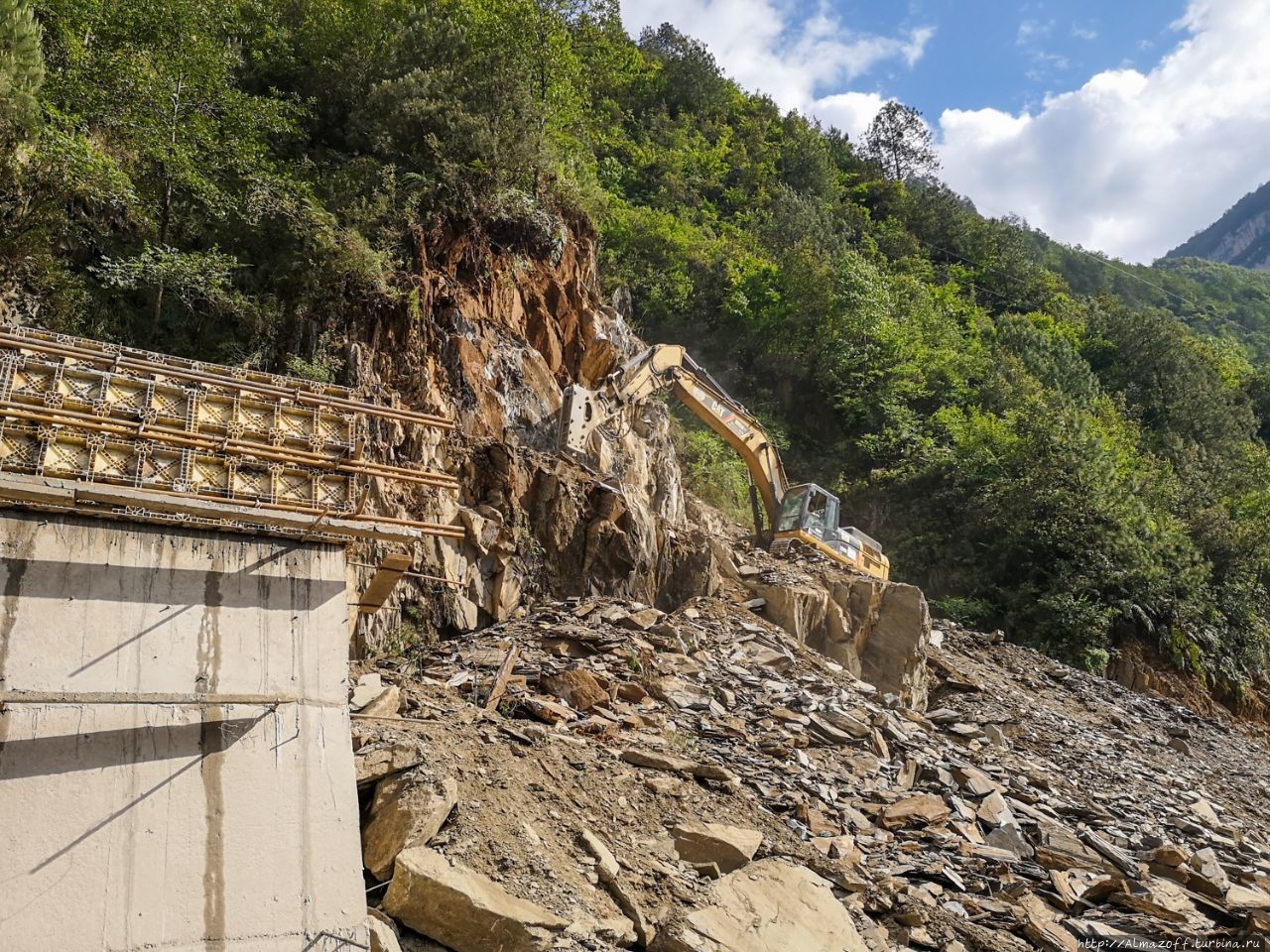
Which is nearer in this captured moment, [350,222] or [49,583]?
[49,583]

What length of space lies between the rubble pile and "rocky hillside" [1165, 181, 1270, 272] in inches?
6728

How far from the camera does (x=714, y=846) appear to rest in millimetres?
7754

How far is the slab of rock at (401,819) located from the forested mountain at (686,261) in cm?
693

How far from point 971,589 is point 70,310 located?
20.1 meters

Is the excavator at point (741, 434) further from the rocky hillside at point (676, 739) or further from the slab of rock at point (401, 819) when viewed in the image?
the slab of rock at point (401, 819)

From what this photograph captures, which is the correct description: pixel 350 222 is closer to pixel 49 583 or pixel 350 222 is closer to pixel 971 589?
pixel 49 583

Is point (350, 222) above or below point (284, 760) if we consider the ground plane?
above

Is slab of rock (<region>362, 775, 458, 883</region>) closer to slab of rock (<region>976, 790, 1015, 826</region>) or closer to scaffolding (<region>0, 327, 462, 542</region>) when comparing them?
scaffolding (<region>0, 327, 462, 542</region>)

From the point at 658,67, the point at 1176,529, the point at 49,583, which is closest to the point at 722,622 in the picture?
the point at 49,583

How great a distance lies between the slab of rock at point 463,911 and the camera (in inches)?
242

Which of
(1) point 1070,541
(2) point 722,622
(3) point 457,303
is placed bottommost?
(2) point 722,622

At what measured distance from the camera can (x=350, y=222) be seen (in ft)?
46.9

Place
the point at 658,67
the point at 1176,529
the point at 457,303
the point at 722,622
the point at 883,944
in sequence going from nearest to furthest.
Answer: the point at 883,944
the point at 722,622
the point at 457,303
the point at 1176,529
the point at 658,67

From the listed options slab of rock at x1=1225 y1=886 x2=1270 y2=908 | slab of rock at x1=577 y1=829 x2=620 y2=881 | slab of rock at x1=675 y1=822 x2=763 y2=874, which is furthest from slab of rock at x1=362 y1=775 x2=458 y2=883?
slab of rock at x1=1225 y1=886 x2=1270 y2=908
